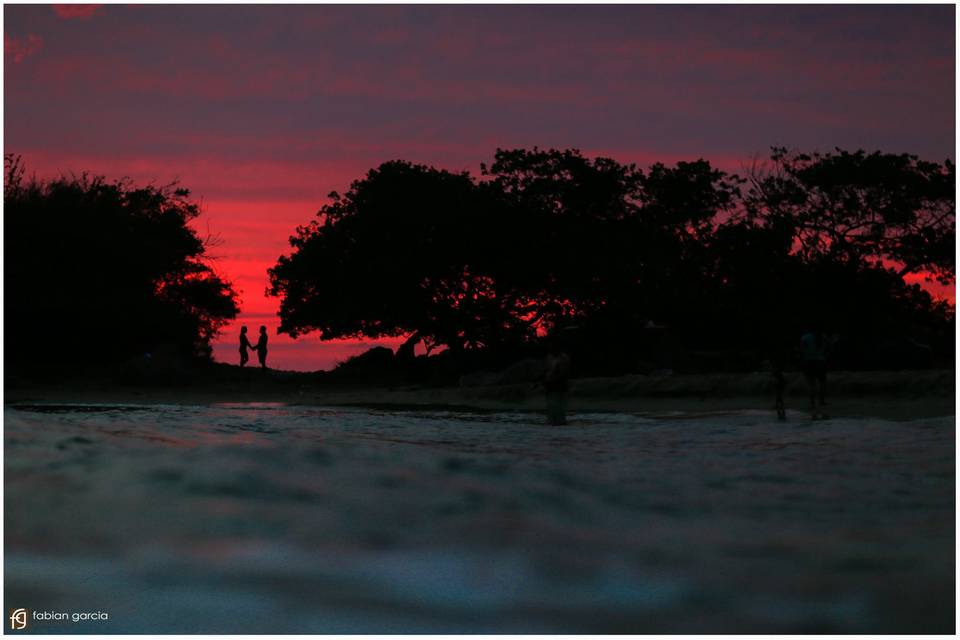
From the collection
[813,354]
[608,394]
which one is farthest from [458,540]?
[608,394]

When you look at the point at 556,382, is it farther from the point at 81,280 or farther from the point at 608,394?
the point at 81,280

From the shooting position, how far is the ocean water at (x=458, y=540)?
13.0ft

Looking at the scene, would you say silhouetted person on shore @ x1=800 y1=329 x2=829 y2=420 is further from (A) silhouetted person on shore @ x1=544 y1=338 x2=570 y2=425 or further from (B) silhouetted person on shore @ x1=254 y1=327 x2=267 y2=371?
(B) silhouetted person on shore @ x1=254 y1=327 x2=267 y2=371

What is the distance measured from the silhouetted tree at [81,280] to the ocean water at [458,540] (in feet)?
68.3

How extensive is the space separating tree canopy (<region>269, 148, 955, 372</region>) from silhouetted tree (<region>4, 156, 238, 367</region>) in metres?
4.69

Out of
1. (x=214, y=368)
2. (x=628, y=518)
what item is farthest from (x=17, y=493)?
(x=214, y=368)

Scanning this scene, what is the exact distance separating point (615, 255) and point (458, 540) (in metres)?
27.1

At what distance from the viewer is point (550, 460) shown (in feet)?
28.4

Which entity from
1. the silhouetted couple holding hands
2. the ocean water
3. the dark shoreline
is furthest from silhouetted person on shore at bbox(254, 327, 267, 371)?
the ocean water

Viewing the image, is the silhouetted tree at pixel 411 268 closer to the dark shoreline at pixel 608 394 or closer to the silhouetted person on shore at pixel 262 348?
the silhouetted person on shore at pixel 262 348

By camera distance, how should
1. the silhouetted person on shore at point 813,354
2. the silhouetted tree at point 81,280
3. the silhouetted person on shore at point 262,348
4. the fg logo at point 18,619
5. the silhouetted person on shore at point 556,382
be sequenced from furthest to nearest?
1. the silhouetted person on shore at point 262,348
2. the silhouetted tree at point 81,280
3. the silhouetted person on shore at point 813,354
4. the silhouetted person on shore at point 556,382
5. the fg logo at point 18,619

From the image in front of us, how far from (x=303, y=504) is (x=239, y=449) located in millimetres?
2110

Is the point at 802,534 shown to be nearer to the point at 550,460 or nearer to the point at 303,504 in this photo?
A: the point at 303,504

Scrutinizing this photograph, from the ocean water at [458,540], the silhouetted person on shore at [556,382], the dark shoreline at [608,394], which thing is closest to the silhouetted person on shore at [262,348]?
the dark shoreline at [608,394]
